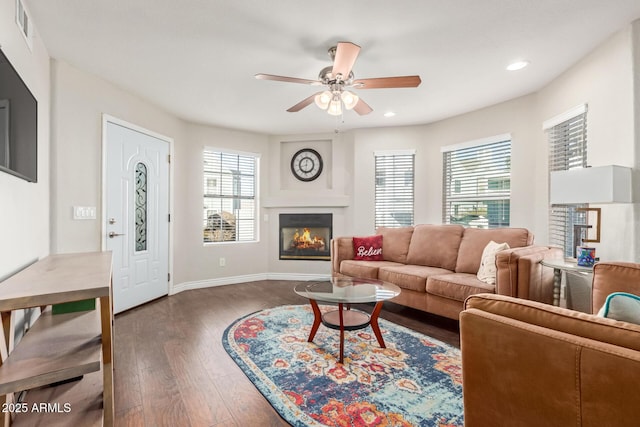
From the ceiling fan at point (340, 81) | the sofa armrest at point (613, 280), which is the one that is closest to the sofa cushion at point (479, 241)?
the sofa armrest at point (613, 280)

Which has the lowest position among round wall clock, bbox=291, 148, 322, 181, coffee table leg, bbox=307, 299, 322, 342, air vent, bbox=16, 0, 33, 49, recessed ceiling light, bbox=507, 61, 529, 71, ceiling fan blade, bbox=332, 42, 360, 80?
coffee table leg, bbox=307, 299, 322, 342

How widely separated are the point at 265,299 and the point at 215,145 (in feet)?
8.09

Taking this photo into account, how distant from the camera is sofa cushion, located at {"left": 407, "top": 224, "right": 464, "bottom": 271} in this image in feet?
11.9

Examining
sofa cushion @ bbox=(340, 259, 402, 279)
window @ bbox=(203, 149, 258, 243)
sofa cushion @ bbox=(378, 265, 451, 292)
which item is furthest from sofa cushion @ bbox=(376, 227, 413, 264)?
window @ bbox=(203, 149, 258, 243)

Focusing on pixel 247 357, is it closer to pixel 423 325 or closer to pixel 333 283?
pixel 333 283

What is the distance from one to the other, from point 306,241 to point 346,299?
2.90 meters

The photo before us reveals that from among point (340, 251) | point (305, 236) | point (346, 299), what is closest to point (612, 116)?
point (346, 299)

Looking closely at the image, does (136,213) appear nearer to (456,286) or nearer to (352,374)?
(352,374)

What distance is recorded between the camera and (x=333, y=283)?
9.93 feet

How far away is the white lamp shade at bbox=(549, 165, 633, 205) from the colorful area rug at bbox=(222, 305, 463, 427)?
145cm

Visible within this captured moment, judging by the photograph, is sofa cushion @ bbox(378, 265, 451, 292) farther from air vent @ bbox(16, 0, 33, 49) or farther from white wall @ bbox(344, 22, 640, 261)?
air vent @ bbox(16, 0, 33, 49)

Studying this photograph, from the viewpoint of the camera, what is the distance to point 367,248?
4125 millimetres

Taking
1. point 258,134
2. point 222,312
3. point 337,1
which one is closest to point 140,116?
point 258,134

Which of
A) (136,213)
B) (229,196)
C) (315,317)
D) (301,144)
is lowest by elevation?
(315,317)
